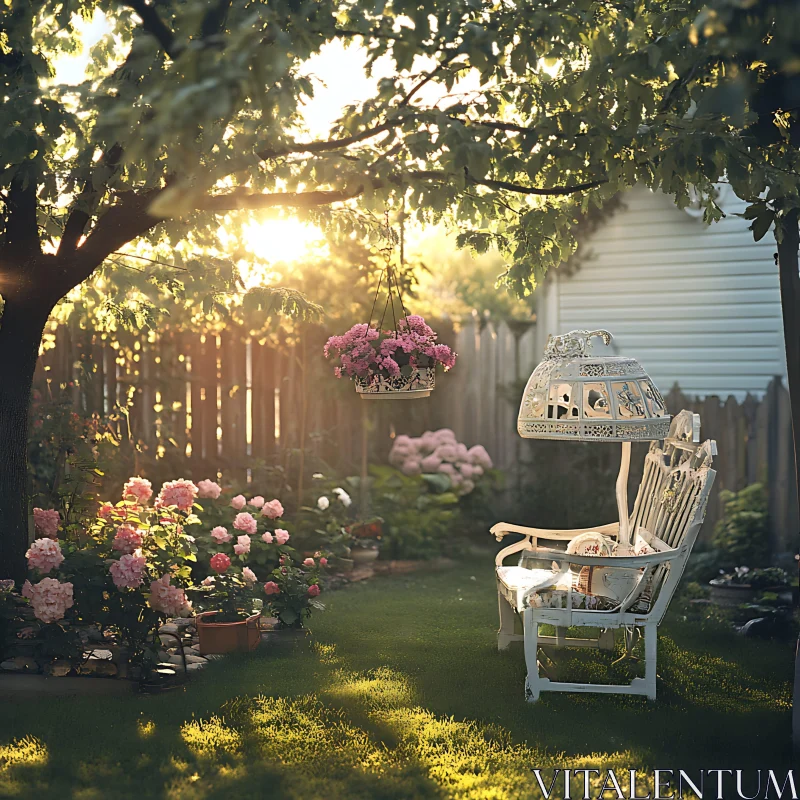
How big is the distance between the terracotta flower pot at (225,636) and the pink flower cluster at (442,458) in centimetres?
386

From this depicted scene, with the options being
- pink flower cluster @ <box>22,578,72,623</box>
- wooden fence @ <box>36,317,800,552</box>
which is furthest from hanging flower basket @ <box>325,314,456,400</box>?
wooden fence @ <box>36,317,800,552</box>

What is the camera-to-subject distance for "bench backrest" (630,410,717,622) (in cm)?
450

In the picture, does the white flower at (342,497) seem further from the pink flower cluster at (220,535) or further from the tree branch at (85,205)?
the tree branch at (85,205)

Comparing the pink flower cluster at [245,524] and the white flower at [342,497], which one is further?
the white flower at [342,497]

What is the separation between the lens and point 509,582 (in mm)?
4965

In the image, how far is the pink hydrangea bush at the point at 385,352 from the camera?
5188 millimetres

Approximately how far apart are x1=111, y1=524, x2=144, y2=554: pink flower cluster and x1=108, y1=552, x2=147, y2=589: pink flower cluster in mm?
115

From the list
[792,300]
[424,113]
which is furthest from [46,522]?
[792,300]

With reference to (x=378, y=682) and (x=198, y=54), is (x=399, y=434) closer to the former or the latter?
(x=378, y=682)

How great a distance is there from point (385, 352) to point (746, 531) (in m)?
3.98

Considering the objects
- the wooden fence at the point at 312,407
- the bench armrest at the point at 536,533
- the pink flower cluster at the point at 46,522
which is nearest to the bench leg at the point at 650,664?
the bench armrest at the point at 536,533

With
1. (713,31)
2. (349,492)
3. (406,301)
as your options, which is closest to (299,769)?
(713,31)

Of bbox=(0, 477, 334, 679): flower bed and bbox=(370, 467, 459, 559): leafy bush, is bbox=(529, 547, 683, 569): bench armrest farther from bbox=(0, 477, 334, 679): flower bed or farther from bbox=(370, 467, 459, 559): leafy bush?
bbox=(370, 467, 459, 559): leafy bush

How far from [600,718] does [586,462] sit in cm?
480
